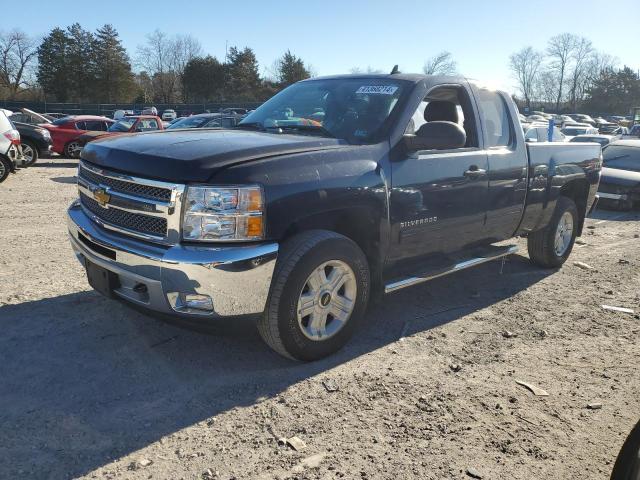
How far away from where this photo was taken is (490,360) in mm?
4012

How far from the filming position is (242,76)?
73.4m

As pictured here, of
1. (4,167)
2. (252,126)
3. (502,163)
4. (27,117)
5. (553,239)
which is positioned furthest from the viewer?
(27,117)

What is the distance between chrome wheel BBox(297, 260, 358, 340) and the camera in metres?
3.64

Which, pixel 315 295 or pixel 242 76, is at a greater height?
pixel 242 76

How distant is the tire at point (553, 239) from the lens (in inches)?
244

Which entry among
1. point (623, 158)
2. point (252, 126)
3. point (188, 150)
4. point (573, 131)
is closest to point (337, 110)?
point (252, 126)

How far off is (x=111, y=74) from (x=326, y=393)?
71.0 metres

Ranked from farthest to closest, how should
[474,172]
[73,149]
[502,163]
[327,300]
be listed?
[73,149]
[502,163]
[474,172]
[327,300]

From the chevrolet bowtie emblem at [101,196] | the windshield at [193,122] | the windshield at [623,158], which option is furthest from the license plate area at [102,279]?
the windshield at [193,122]

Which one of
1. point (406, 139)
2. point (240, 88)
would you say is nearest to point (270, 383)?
point (406, 139)

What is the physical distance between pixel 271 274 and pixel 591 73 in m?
110

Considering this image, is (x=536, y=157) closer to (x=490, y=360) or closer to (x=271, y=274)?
(x=490, y=360)

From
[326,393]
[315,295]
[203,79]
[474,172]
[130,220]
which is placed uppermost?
[203,79]

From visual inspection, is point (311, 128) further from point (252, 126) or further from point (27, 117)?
point (27, 117)
